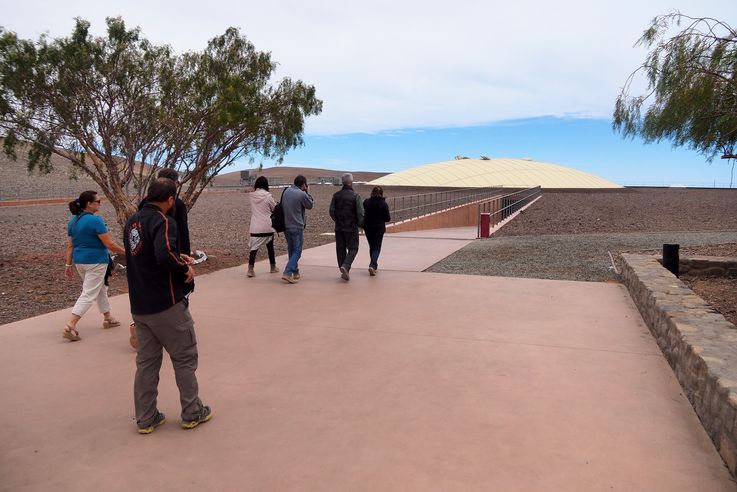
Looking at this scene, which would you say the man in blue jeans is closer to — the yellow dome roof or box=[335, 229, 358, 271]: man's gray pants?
box=[335, 229, 358, 271]: man's gray pants

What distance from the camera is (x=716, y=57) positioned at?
6.95m

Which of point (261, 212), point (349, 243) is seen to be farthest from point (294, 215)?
point (349, 243)

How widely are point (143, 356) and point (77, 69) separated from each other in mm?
7537

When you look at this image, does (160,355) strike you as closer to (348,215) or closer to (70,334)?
(70,334)

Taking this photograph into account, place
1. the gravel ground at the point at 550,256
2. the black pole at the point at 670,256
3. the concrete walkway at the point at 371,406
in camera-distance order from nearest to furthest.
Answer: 1. the concrete walkway at the point at 371,406
2. the black pole at the point at 670,256
3. the gravel ground at the point at 550,256

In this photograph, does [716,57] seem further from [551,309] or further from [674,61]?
[551,309]

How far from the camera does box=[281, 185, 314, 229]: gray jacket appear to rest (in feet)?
27.2

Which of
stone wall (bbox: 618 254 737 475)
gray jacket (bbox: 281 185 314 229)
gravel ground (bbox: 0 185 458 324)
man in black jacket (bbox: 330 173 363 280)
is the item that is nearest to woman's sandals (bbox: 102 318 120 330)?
gravel ground (bbox: 0 185 458 324)

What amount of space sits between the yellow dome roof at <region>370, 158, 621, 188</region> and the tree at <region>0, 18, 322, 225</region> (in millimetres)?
53600

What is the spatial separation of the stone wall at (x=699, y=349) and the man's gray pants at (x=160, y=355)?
3216 mm

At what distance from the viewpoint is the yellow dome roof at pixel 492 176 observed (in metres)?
67.8

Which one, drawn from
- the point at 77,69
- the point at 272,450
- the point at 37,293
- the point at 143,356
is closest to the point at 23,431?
the point at 143,356

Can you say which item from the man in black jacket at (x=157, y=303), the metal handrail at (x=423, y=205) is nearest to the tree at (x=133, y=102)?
the man in black jacket at (x=157, y=303)

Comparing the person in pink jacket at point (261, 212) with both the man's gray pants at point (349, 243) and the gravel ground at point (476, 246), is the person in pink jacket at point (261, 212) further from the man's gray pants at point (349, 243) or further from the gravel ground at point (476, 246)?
the gravel ground at point (476, 246)
